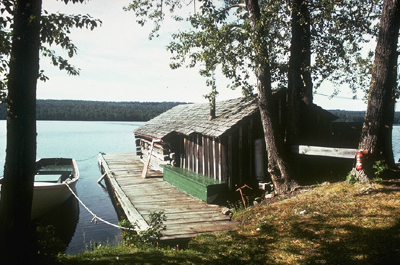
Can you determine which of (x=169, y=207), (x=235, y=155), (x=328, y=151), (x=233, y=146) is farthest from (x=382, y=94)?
(x=169, y=207)

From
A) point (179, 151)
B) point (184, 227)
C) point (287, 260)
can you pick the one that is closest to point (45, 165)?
point (179, 151)

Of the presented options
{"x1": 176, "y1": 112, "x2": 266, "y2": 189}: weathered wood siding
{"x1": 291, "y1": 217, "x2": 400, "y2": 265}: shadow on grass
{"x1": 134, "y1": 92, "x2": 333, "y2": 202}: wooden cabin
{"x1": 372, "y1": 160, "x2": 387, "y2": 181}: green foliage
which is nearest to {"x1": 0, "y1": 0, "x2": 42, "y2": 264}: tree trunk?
{"x1": 291, "y1": 217, "x2": 400, "y2": 265}: shadow on grass

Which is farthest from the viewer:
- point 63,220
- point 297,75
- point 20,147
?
point 63,220

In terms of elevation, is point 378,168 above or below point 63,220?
above

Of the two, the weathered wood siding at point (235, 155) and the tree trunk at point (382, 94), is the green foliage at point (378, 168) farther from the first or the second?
the weathered wood siding at point (235, 155)

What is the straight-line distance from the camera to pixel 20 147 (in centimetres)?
512

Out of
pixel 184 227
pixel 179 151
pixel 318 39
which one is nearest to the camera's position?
pixel 184 227

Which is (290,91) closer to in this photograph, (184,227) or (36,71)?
(184,227)

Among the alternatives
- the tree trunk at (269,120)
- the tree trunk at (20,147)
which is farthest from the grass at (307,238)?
the tree trunk at (269,120)

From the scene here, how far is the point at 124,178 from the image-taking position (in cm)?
1742

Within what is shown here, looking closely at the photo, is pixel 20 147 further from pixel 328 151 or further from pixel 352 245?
pixel 328 151

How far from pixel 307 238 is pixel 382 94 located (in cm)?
524

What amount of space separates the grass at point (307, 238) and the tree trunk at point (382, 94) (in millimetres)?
944

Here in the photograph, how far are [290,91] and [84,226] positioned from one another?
11.7 m
